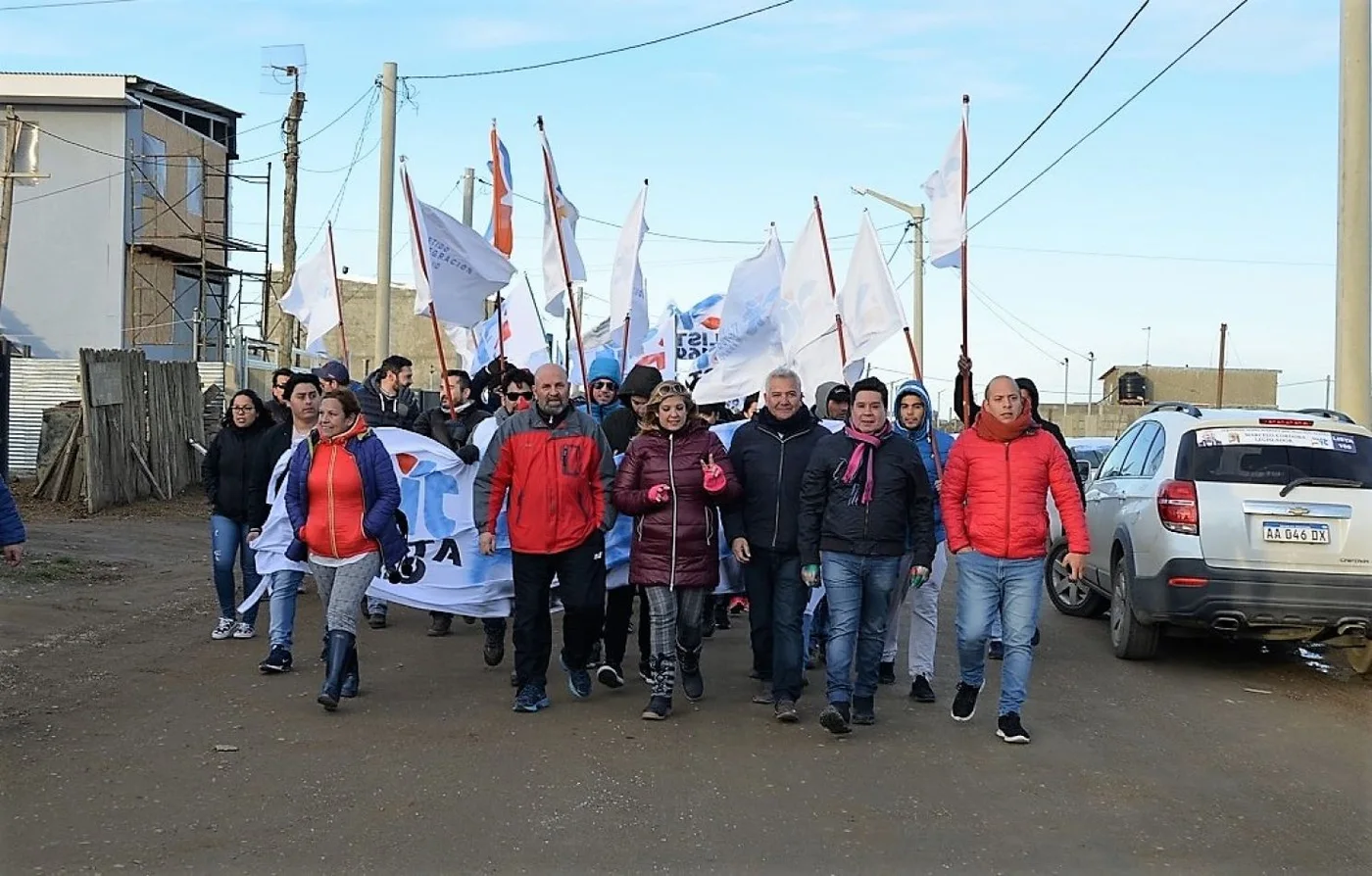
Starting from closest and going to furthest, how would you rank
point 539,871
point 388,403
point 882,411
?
point 539,871 < point 882,411 < point 388,403

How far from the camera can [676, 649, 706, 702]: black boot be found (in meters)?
8.24

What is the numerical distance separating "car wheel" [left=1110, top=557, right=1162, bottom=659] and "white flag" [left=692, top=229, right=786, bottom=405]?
342 centimetres

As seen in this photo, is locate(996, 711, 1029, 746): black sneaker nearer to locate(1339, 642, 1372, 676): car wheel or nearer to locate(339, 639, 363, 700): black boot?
locate(339, 639, 363, 700): black boot

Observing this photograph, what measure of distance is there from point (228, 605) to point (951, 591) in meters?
7.61

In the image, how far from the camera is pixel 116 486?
1914 cm

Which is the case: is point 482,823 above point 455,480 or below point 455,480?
below

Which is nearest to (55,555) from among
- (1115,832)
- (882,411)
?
(882,411)

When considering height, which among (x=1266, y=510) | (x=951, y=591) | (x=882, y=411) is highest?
(x=882, y=411)

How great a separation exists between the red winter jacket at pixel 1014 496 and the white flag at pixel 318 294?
11.1m

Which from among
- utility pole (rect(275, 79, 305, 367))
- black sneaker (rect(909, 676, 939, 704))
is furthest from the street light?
black sneaker (rect(909, 676, 939, 704))

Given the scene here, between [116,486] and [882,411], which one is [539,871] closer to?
[882,411]

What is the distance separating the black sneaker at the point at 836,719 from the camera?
7.42 m

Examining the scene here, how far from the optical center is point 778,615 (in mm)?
8008

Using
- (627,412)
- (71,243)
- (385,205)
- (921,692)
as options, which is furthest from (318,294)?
(71,243)
